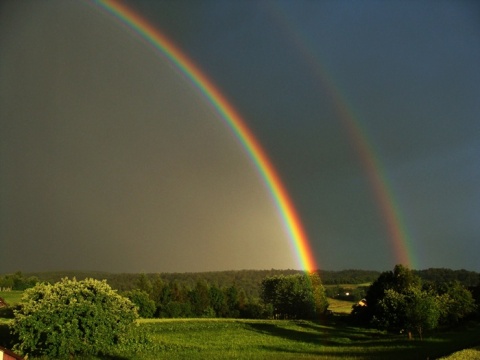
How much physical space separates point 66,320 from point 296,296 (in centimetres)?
10074

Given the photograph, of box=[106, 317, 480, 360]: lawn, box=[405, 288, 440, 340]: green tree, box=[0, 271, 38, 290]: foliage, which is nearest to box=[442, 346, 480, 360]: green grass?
box=[106, 317, 480, 360]: lawn

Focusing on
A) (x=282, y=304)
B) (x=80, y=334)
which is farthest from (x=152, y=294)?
(x=80, y=334)

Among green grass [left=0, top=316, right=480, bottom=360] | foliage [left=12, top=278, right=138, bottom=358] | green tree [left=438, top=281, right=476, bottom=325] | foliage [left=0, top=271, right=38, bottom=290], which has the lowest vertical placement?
green grass [left=0, top=316, right=480, bottom=360]

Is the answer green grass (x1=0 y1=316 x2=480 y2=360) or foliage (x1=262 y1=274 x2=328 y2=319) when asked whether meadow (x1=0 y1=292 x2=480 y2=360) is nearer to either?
green grass (x1=0 y1=316 x2=480 y2=360)

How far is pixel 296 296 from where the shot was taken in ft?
429

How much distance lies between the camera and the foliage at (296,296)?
124 m

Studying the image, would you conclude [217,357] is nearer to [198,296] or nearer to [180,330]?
[180,330]

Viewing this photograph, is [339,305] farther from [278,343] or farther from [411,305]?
[278,343]

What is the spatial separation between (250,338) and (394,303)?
1932 centimetres

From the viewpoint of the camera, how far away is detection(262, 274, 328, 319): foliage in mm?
124125

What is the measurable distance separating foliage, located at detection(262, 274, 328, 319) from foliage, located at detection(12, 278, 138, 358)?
92.0 m

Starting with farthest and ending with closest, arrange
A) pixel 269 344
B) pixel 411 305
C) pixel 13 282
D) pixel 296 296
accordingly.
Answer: pixel 13 282 → pixel 296 296 → pixel 411 305 → pixel 269 344

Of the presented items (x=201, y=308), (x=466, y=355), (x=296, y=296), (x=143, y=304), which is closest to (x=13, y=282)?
(x=143, y=304)

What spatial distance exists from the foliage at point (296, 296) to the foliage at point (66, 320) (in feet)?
302
